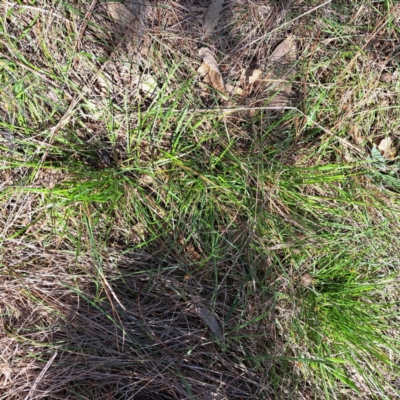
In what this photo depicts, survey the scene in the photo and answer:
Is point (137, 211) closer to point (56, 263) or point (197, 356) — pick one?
point (56, 263)

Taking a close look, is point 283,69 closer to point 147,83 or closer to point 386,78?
point 386,78

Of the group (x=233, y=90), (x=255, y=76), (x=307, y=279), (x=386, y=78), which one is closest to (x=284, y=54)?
(x=255, y=76)

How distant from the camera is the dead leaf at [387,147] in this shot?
229 centimetres

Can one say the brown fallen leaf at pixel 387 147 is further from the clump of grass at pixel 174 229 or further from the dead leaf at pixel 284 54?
the dead leaf at pixel 284 54

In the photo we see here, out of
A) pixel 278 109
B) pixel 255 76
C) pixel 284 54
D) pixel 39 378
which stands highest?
pixel 284 54

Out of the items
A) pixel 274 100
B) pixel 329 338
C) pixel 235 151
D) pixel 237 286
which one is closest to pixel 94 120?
pixel 235 151

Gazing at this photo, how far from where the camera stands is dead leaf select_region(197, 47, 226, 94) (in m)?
2.12

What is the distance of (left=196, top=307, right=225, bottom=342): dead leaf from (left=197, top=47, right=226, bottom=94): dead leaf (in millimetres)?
1153

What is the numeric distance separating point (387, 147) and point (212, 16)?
1192 millimetres

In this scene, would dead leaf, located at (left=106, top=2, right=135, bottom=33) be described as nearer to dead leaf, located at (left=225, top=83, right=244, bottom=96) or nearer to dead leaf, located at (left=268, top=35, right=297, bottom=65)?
dead leaf, located at (left=225, top=83, right=244, bottom=96)

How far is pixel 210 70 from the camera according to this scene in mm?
2131

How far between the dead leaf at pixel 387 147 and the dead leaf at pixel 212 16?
111 centimetres

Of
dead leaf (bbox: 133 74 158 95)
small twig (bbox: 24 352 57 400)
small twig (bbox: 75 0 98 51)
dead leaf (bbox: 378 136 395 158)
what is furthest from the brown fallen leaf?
small twig (bbox: 24 352 57 400)

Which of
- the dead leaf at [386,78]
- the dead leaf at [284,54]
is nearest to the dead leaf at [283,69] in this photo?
the dead leaf at [284,54]
